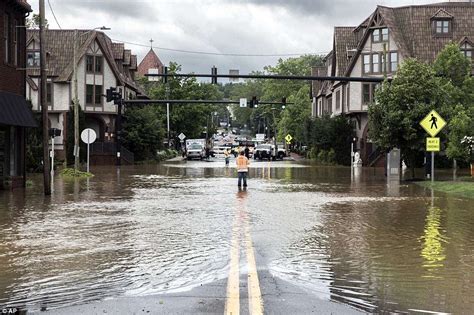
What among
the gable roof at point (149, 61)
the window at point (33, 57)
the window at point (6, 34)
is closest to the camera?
the window at point (6, 34)

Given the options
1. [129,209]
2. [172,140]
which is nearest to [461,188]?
[129,209]

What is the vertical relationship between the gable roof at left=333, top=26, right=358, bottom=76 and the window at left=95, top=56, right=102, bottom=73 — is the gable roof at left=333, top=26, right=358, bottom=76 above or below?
above

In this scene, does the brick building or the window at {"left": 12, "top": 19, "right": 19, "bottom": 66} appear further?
the window at {"left": 12, "top": 19, "right": 19, "bottom": 66}

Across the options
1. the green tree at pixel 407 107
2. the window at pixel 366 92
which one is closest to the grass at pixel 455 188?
the green tree at pixel 407 107

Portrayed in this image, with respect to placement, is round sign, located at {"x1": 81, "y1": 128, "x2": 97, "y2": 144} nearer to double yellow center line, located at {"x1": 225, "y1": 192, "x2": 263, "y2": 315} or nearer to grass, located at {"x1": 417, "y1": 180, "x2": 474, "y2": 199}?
grass, located at {"x1": 417, "y1": 180, "x2": 474, "y2": 199}

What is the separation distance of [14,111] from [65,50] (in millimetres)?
34850

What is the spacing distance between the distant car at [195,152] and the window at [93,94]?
53.6 ft

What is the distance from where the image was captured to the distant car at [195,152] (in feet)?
233

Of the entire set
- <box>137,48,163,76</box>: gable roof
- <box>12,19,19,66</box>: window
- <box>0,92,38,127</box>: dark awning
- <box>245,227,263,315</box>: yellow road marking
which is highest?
<box>137,48,163,76</box>: gable roof

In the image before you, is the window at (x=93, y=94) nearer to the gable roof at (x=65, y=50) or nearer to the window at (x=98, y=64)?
the window at (x=98, y=64)

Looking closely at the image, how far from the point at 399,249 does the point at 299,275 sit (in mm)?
2962

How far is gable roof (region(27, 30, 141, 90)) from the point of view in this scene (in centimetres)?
5531

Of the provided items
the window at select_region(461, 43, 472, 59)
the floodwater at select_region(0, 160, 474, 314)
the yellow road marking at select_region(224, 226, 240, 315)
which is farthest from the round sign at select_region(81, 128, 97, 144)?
the window at select_region(461, 43, 472, 59)

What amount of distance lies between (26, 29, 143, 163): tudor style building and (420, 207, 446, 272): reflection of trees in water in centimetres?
4444
